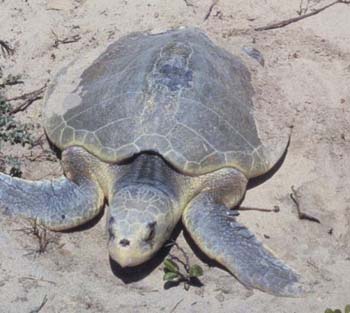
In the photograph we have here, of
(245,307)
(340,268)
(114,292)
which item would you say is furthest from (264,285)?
(114,292)

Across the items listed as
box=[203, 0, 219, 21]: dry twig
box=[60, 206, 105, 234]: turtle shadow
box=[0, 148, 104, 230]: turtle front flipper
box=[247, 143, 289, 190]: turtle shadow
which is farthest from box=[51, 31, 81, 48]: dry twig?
box=[247, 143, 289, 190]: turtle shadow

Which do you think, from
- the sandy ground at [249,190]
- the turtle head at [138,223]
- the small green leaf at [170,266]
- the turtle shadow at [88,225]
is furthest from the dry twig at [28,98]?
the small green leaf at [170,266]

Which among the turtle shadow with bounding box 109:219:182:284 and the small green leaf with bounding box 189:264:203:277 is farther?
the turtle shadow with bounding box 109:219:182:284

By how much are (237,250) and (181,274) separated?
270mm

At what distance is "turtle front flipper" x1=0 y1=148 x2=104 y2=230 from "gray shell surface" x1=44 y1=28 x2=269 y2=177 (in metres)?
0.11

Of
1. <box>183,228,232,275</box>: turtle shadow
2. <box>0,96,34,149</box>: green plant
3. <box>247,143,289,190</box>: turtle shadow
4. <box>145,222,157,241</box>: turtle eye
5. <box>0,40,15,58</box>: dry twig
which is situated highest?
<box>145,222,157,241</box>: turtle eye

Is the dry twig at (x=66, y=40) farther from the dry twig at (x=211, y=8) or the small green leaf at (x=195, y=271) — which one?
the small green leaf at (x=195, y=271)

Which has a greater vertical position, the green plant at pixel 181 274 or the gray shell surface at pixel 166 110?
the gray shell surface at pixel 166 110

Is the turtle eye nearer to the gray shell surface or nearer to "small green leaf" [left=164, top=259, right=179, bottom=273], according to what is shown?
"small green leaf" [left=164, top=259, right=179, bottom=273]

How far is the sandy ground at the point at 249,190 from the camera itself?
3279 millimetres

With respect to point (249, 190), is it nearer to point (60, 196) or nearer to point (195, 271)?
point (195, 271)

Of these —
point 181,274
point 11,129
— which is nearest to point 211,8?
point 11,129

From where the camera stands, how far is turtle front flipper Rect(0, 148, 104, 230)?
3.56 meters

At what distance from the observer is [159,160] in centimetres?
364
